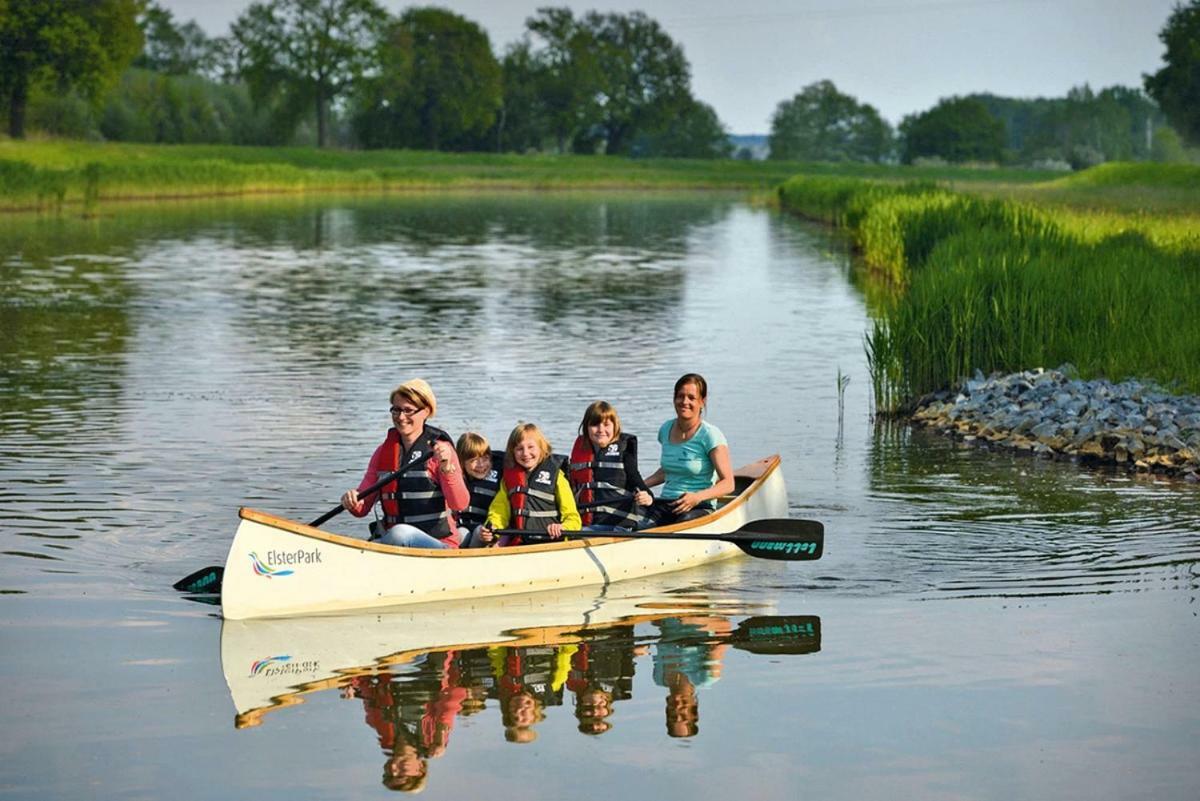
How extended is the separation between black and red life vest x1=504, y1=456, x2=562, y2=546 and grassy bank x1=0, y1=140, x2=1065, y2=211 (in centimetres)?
4566

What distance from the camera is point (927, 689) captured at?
8.98 m

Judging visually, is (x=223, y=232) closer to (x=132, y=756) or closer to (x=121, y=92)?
(x=132, y=756)

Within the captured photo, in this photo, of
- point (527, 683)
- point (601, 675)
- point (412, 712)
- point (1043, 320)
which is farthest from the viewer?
point (1043, 320)

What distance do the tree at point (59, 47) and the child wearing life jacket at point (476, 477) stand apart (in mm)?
75491

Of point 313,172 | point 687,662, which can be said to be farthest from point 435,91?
point 687,662

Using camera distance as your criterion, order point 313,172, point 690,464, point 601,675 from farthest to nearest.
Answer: point 313,172 → point 690,464 → point 601,675

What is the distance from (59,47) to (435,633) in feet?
254

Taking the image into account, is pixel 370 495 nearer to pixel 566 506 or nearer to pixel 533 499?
pixel 533 499

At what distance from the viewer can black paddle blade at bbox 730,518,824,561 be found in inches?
463

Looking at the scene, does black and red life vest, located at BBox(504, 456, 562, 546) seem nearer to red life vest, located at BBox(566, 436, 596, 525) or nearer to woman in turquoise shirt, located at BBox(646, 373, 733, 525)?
red life vest, located at BBox(566, 436, 596, 525)

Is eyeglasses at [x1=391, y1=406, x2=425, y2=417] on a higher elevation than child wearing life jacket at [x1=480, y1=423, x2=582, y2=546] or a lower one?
higher

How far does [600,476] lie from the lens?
11.7m

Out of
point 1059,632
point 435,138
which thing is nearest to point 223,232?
point 1059,632

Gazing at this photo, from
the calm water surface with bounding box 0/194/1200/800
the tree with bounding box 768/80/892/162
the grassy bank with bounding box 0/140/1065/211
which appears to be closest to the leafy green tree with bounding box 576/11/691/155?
the grassy bank with bounding box 0/140/1065/211
